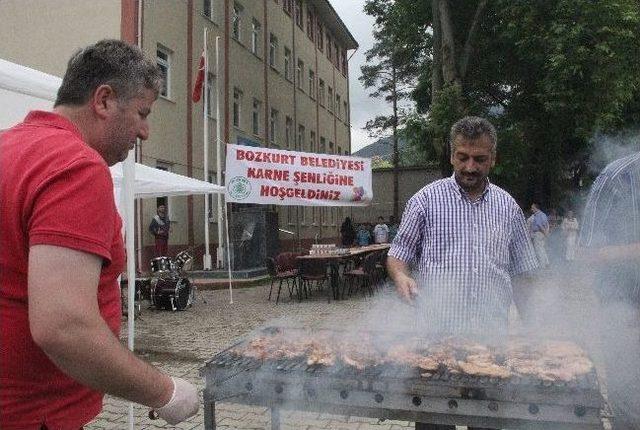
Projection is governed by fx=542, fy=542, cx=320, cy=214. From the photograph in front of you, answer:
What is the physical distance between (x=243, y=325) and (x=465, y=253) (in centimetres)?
657

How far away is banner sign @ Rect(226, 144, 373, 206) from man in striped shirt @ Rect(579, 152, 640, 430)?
8369 millimetres

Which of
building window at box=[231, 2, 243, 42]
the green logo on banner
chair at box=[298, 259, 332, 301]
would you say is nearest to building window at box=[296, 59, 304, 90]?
building window at box=[231, 2, 243, 42]

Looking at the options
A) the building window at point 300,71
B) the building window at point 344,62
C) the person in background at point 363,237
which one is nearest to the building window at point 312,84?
the building window at point 300,71

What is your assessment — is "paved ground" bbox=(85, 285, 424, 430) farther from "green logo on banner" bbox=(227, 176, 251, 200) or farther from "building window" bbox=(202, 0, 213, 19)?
"building window" bbox=(202, 0, 213, 19)

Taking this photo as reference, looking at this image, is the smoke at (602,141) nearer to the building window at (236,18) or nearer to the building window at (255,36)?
the building window at (236,18)

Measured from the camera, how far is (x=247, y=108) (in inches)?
881

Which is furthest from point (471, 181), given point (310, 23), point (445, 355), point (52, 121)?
point (310, 23)

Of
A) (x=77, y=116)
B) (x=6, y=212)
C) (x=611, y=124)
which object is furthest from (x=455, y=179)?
(x=611, y=124)

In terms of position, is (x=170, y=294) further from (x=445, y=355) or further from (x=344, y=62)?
(x=344, y=62)

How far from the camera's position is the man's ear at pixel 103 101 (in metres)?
1.43

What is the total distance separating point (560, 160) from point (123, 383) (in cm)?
2484

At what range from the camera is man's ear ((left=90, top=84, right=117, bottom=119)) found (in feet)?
4.68

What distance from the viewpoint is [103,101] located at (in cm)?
144

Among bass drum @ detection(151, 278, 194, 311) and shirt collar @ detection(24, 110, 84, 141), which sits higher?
shirt collar @ detection(24, 110, 84, 141)
